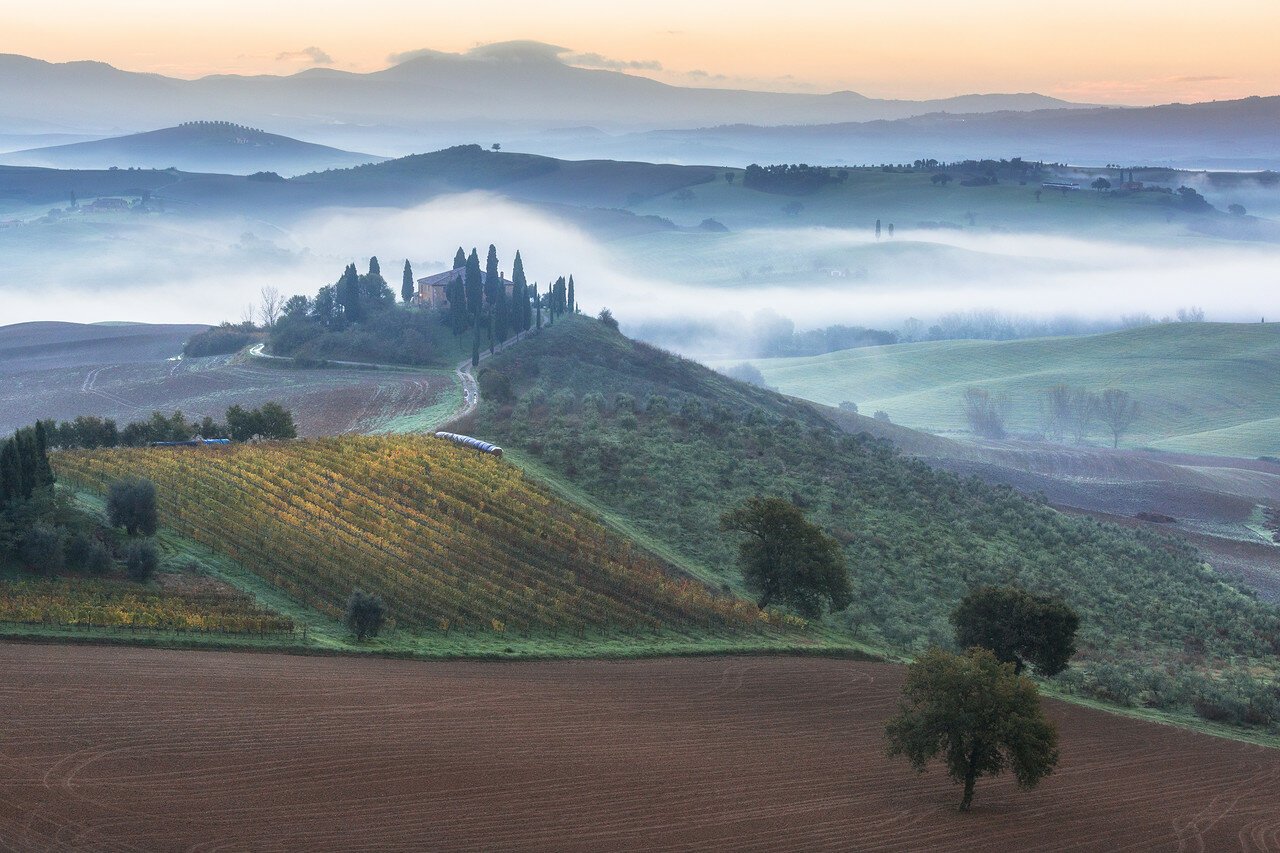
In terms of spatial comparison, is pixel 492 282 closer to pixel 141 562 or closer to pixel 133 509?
pixel 133 509

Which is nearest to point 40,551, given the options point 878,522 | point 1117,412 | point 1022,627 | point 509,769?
point 509,769

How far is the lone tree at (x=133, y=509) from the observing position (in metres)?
48.2

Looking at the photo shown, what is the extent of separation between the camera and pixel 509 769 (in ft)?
101

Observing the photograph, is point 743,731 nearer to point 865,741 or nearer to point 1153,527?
point 865,741

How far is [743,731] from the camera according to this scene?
36.2 meters

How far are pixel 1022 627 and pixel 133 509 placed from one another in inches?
1279

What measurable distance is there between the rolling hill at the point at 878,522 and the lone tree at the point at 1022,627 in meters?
1.85

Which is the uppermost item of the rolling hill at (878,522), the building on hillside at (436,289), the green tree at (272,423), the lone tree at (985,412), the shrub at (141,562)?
the building on hillside at (436,289)

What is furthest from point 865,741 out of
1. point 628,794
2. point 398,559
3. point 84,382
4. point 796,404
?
point 84,382

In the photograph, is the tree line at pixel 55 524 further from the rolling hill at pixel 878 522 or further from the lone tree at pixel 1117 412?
the lone tree at pixel 1117 412

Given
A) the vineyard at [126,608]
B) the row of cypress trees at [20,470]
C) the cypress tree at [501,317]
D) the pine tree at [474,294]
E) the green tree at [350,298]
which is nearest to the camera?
the vineyard at [126,608]

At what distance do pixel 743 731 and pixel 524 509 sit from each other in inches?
963

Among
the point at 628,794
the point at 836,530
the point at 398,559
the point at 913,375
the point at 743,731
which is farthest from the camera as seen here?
the point at 913,375

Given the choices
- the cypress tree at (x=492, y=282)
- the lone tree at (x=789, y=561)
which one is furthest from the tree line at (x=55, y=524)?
the cypress tree at (x=492, y=282)
